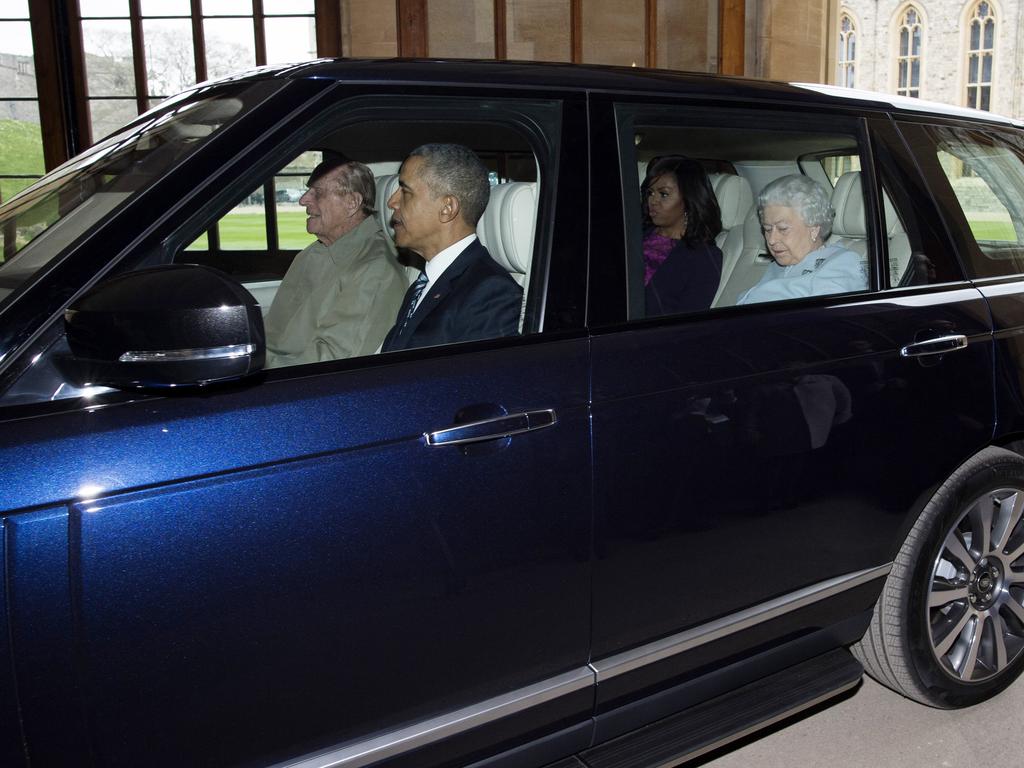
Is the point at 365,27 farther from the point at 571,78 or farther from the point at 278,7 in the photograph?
the point at 571,78

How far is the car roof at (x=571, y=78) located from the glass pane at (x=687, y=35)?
7.70 metres

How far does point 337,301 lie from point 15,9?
8.12 meters

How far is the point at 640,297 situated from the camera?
2.24m

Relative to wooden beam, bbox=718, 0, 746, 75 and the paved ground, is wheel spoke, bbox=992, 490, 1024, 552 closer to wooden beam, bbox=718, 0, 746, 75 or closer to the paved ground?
the paved ground

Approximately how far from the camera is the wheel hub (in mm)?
2980

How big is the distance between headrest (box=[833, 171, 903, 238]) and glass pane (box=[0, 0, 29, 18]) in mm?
8335

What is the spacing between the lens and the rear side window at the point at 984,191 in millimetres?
2936

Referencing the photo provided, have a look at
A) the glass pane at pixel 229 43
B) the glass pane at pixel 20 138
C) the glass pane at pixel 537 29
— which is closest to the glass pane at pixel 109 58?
the glass pane at pixel 20 138

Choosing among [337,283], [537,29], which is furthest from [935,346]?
[537,29]

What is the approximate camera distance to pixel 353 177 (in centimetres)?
314

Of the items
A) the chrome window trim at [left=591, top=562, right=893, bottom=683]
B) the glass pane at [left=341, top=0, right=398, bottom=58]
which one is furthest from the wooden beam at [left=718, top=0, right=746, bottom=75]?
the chrome window trim at [left=591, top=562, right=893, bottom=683]

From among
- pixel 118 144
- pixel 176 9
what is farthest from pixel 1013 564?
pixel 176 9

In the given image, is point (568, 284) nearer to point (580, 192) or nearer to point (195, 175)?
point (580, 192)

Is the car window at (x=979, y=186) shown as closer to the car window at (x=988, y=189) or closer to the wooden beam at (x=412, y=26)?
the car window at (x=988, y=189)
